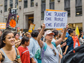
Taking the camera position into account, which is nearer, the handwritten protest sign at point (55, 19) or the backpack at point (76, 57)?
the backpack at point (76, 57)

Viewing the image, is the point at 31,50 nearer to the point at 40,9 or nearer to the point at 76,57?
the point at 76,57

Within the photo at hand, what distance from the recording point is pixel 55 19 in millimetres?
4926

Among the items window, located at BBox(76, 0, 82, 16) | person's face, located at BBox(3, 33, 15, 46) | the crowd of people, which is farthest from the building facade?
person's face, located at BBox(3, 33, 15, 46)

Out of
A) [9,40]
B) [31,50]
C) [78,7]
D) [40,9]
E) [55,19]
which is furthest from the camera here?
[40,9]

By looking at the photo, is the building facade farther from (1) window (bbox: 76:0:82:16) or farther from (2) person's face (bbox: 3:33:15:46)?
(2) person's face (bbox: 3:33:15:46)

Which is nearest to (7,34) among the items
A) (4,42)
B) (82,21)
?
(4,42)

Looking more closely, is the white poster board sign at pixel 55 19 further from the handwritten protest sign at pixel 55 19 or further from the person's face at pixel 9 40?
the person's face at pixel 9 40

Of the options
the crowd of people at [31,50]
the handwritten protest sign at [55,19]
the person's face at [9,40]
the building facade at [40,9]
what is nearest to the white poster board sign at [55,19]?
the handwritten protest sign at [55,19]

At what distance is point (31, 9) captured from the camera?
36875mm

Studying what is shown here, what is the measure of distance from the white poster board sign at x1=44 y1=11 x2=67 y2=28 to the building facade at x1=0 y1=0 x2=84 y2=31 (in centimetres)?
2122

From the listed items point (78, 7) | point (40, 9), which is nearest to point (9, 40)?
point (78, 7)

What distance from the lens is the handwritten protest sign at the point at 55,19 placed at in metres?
4.73

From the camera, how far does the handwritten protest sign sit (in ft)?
15.5

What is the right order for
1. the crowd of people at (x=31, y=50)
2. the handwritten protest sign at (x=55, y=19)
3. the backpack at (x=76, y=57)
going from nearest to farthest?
the backpack at (x=76, y=57), the crowd of people at (x=31, y=50), the handwritten protest sign at (x=55, y=19)
